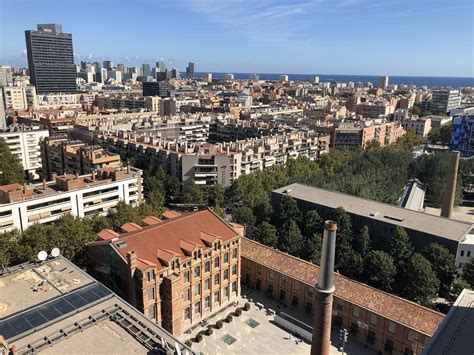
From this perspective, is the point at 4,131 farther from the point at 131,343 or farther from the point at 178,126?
the point at 131,343

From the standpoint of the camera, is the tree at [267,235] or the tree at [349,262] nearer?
the tree at [349,262]

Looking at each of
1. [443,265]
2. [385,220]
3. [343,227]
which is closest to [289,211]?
[343,227]

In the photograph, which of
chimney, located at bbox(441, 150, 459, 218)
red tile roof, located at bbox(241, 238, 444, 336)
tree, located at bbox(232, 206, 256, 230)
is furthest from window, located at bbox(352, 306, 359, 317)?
chimney, located at bbox(441, 150, 459, 218)

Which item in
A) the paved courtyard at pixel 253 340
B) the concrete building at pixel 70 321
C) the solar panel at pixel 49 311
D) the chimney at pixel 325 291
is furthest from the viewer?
the paved courtyard at pixel 253 340

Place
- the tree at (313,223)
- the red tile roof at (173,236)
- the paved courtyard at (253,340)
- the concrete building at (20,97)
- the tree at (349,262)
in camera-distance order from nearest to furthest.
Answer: the red tile roof at (173,236) → the paved courtyard at (253,340) → the tree at (349,262) → the tree at (313,223) → the concrete building at (20,97)

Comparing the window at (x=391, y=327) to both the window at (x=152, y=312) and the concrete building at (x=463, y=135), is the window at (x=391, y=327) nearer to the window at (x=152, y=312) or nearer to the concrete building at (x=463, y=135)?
the window at (x=152, y=312)

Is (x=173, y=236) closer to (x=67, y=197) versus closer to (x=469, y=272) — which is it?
(x=67, y=197)

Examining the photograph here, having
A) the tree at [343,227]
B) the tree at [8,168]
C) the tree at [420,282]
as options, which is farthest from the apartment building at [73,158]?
the tree at [420,282]
